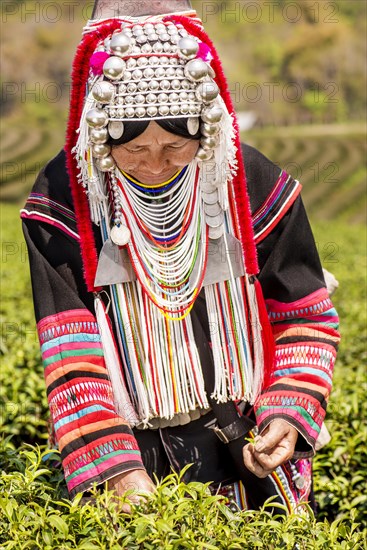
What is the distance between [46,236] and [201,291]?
0.48 metres

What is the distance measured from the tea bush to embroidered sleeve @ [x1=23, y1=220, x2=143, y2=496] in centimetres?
9

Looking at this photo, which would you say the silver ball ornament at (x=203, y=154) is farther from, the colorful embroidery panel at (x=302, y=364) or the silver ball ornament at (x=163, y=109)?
the colorful embroidery panel at (x=302, y=364)

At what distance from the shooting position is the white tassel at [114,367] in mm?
2438

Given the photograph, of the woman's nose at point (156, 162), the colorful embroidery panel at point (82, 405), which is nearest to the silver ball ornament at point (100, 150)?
the woman's nose at point (156, 162)

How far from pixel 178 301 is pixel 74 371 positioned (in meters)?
0.36

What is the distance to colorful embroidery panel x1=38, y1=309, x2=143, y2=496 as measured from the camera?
2.34m

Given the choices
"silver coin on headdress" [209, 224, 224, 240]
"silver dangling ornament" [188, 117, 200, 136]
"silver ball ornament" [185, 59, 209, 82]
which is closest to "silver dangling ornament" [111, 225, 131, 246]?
"silver coin on headdress" [209, 224, 224, 240]

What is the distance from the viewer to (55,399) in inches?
95.7

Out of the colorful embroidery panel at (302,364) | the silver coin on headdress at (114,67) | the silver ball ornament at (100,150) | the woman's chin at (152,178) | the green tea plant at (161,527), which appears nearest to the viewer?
the green tea plant at (161,527)

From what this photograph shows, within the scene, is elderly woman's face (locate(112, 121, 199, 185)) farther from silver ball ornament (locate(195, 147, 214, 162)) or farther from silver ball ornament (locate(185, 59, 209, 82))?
silver ball ornament (locate(185, 59, 209, 82))

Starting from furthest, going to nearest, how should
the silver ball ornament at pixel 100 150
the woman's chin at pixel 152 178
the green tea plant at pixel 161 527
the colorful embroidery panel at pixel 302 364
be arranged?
the colorful embroidery panel at pixel 302 364, the woman's chin at pixel 152 178, the silver ball ornament at pixel 100 150, the green tea plant at pixel 161 527

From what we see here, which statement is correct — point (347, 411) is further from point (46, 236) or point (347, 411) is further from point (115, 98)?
point (115, 98)

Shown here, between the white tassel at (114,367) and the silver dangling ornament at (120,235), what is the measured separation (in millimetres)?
175

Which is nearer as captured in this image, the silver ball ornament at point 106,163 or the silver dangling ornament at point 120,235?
the silver ball ornament at point 106,163
